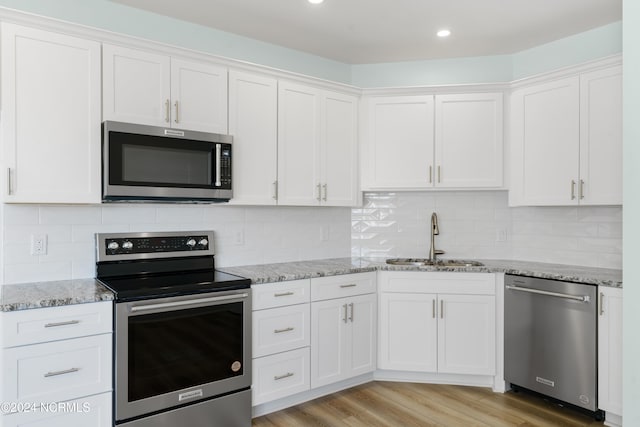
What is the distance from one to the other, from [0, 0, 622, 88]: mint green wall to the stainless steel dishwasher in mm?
1688

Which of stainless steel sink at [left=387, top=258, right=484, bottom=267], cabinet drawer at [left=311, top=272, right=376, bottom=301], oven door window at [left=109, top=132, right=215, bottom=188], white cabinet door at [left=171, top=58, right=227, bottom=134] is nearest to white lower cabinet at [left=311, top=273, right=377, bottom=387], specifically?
cabinet drawer at [left=311, top=272, right=376, bottom=301]

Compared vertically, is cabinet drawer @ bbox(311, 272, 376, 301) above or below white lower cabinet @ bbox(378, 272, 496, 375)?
above

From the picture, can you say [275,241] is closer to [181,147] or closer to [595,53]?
[181,147]

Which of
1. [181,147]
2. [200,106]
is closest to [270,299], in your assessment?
[181,147]

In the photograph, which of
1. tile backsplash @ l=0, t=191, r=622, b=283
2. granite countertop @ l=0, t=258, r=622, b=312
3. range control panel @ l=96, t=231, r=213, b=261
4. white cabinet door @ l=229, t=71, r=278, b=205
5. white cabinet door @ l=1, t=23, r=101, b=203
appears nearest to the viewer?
granite countertop @ l=0, t=258, r=622, b=312

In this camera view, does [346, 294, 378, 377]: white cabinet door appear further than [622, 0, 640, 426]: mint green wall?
Yes

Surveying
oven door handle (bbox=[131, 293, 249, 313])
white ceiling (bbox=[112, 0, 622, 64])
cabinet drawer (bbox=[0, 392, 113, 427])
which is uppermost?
white ceiling (bbox=[112, 0, 622, 64])

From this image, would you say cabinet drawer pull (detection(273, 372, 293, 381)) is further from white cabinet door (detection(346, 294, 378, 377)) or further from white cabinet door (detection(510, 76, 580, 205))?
white cabinet door (detection(510, 76, 580, 205))

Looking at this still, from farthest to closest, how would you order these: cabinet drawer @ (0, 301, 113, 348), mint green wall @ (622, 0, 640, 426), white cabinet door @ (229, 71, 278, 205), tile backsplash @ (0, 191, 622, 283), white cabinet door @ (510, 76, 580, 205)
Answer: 1. white cabinet door @ (510, 76, 580, 205)
2. white cabinet door @ (229, 71, 278, 205)
3. tile backsplash @ (0, 191, 622, 283)
4. cabinet drawer @ (0, 301, 113, 348)
5. mint green wall @ (622, 0, 640, 426)

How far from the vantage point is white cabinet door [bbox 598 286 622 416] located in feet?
8.48

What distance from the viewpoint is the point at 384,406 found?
297cm

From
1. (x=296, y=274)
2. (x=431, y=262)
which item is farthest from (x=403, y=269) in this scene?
(x=296, y=274)

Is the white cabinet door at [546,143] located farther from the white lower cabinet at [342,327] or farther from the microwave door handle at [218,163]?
the microwave door handle at [218,163]

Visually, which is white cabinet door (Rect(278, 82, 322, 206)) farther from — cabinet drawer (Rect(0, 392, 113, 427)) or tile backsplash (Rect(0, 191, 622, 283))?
cabinet drawer (Rect(0, 392, 113, 427))
